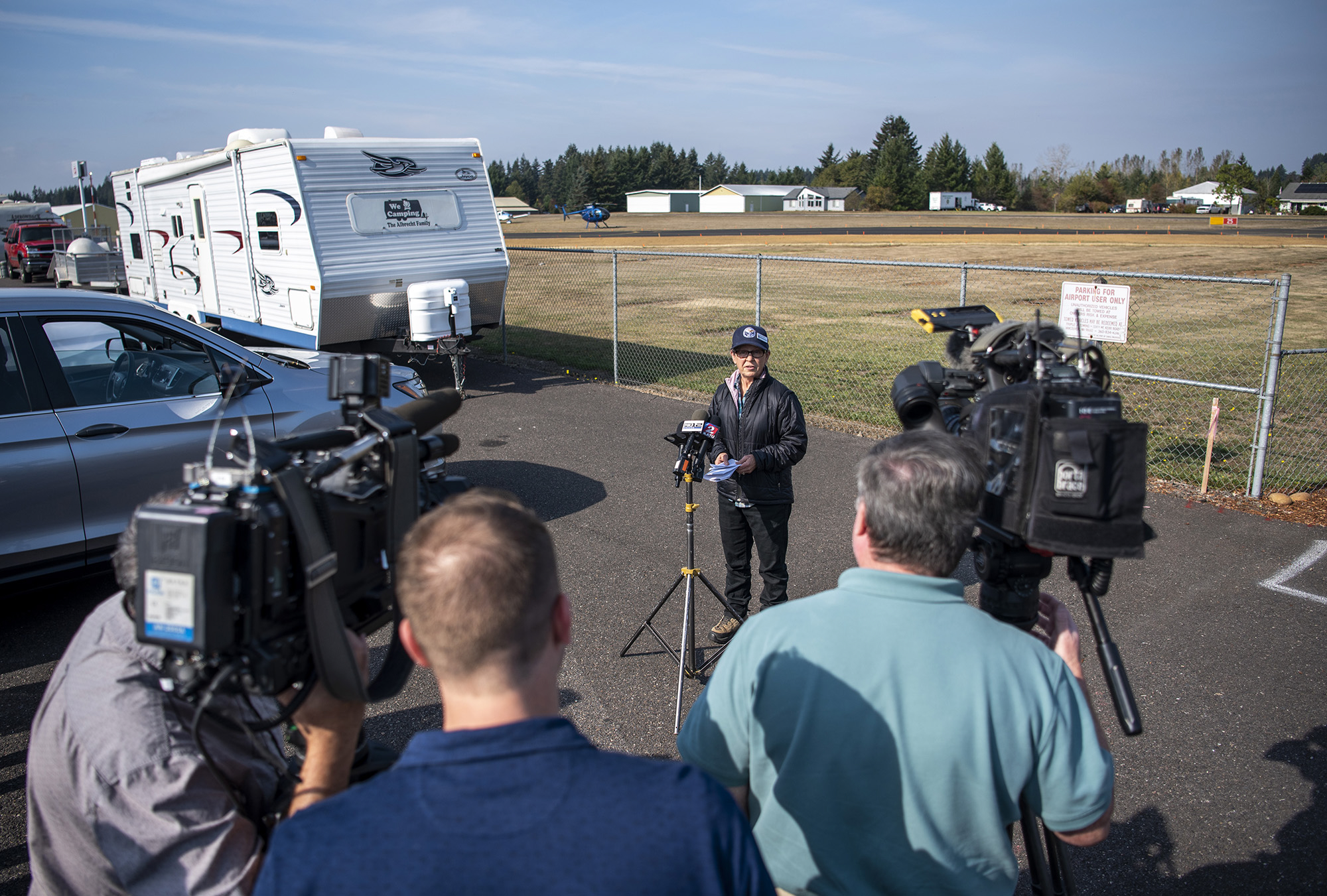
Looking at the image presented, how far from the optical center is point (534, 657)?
123 centimetres

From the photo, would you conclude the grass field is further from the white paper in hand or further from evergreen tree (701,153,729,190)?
evergreen tree (701,153,729,190)

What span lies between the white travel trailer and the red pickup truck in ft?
74.9

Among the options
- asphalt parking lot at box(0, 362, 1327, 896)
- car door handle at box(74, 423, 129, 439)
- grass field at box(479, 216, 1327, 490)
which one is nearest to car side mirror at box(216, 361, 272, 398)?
car door handle at box(74, 423, 129, 439)

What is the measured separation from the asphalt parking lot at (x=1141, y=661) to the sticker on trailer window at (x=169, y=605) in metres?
2.44

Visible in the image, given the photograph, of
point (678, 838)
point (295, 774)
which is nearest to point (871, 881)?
point (678, 838)

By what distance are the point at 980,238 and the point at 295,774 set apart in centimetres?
4586

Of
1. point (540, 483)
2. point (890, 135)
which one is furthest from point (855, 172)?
point (540, 483)

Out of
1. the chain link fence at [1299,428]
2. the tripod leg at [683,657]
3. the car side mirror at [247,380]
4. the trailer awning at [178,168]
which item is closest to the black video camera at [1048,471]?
the tripod leg at [683,657]

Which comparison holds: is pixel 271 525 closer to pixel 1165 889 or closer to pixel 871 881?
pixel 871 881

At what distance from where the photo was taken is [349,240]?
33.8 ft

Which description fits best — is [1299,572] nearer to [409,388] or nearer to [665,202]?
[409,388]

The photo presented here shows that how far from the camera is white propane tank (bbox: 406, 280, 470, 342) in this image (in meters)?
10.5

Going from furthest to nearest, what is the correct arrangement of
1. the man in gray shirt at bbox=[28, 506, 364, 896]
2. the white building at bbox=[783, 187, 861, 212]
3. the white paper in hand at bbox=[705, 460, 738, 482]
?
the white building at bbox=[783, 187, 861, 212], the white paper in hand at bbox=[705, 460, 738, 482], the man in gray shirt at bbox=[28, 506, 364, 896]

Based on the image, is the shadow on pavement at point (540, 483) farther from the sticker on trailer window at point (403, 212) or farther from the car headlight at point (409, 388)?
the sticker on trailer window at point (403, 212)
